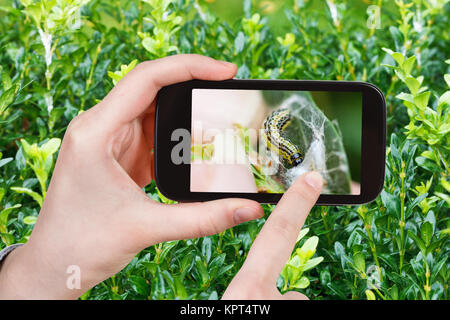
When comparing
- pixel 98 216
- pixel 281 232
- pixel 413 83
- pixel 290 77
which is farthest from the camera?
pixel 290 77

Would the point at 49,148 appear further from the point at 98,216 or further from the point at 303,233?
the point at 303,233

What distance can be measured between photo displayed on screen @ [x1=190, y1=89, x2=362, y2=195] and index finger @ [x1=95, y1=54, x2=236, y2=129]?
9 centimetres

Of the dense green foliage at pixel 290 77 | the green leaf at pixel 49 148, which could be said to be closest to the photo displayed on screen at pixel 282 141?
the dense green foliage at pixel 290 77

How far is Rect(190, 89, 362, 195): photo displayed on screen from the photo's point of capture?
123 cm

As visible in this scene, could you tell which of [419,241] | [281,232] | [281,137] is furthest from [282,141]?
[419,241]

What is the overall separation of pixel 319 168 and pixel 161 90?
46 centimetres

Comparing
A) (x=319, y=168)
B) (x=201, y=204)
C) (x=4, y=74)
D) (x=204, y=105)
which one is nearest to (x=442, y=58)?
(x=319, y=168)

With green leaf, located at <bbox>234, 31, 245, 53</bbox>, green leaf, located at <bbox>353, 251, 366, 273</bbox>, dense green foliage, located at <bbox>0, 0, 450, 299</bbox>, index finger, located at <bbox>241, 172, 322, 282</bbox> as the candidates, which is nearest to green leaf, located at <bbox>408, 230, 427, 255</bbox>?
dense green foliage, located at <bbox>0, 0, 450, 299</bbox>

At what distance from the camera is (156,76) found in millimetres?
1236

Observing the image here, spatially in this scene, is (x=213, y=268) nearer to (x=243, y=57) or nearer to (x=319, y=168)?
(x=319, y=168)

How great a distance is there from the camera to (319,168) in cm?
124

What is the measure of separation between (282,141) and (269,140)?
34 mm

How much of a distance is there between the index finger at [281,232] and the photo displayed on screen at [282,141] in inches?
4.6

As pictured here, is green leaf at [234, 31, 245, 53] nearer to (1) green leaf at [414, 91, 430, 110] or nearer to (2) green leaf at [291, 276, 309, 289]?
(1) green leaf at [414, 91, 430, 110]
